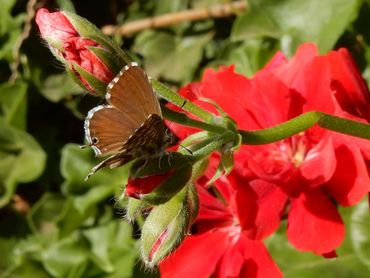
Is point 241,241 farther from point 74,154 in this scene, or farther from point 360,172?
point 74,154

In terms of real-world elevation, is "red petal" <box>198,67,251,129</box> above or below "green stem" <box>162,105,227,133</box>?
below

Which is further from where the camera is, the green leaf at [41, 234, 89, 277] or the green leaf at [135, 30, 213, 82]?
the green leaf at [135, 30, 213, 82]

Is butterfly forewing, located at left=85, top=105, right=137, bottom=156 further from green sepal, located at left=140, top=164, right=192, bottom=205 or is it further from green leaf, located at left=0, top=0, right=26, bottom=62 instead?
green leaf, located at left=0, top=0, right=26, bottom=62

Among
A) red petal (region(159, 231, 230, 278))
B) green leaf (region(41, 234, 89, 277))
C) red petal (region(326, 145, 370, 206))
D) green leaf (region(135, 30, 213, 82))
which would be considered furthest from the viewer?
green leaf (region(135, 30, 213, 82))

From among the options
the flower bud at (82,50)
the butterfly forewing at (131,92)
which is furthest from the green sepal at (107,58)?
the butterfly forewing at (131,92)

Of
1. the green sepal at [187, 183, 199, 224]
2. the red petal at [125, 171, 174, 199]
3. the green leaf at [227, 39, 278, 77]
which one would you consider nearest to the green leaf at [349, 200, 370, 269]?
the green leaf at [227, 39, 278, 77]

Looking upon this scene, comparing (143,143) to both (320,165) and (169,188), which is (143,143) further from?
(320,165)

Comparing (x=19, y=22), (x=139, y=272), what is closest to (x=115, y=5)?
(x=19, y=22)
